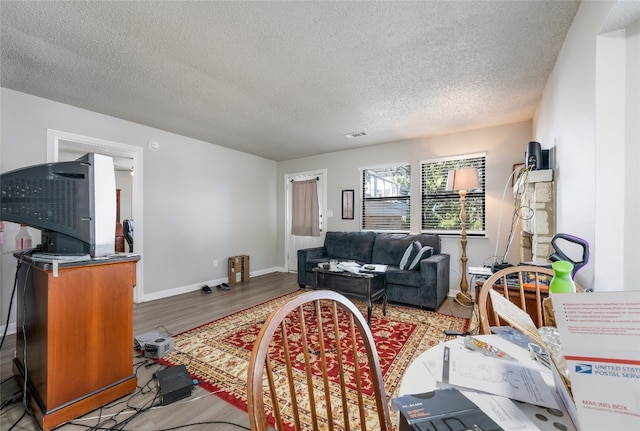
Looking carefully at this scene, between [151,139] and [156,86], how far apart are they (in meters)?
1.40

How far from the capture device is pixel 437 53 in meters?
2.12

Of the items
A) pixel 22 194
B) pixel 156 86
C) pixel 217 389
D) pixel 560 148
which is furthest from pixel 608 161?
pixel 156 86

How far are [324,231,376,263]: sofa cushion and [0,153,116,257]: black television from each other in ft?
11.1

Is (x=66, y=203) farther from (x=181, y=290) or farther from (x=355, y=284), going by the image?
(x=181, y=290)

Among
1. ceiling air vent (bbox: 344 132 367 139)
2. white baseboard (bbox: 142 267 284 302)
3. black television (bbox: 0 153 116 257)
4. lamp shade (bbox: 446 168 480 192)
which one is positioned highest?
ceiling air vent (bbox: 344 132 367 139)

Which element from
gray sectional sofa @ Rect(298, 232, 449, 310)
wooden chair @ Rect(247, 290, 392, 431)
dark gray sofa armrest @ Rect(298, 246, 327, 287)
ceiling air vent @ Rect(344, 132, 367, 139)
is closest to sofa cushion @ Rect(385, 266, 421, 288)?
gray sectional sofa @ Rect(298, 232, 449, 310)

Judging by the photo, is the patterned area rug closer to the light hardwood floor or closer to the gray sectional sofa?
the light hardwood floor

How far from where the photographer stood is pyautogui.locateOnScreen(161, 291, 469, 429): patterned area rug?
1.94 m

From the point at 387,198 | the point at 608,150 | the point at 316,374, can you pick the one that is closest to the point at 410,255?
the point at 387,198

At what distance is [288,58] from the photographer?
220cm

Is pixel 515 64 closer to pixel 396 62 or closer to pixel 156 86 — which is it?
pixel 396 62

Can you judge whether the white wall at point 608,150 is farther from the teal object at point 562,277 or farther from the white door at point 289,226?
the white door at point 289,226

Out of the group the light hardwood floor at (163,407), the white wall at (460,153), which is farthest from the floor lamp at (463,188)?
the white wall at (460,153)

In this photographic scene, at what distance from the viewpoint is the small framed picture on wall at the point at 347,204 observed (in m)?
5.01
